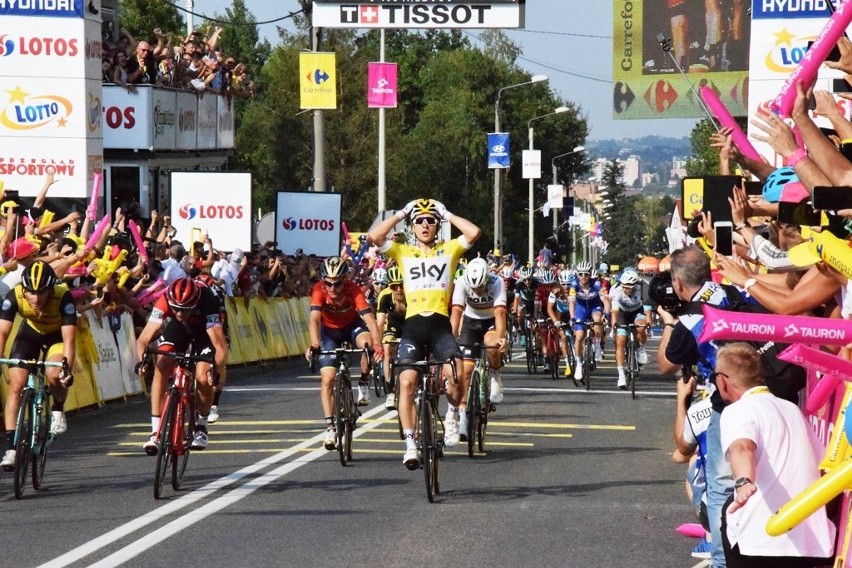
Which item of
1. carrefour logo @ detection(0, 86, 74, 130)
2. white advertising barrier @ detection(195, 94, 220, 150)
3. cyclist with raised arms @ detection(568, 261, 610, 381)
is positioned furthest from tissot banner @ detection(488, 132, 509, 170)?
carrefour logo @ detection(0, 86, 74, 130)

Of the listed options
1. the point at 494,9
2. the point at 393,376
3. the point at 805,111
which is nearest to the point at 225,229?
the point at 494,9

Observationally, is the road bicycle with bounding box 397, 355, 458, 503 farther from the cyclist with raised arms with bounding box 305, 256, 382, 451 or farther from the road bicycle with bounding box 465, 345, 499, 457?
the road bicycle with bounding box 465, 345, 499, 457

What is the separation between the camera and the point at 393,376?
1747 cm

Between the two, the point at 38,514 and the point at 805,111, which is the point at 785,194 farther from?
the point at 38,514

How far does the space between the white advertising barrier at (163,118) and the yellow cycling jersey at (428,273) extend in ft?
64.1

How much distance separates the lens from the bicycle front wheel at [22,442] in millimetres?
11977

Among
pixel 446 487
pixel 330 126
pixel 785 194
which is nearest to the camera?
pixel 785 194

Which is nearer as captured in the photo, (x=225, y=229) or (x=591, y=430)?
(x=591, y=430)

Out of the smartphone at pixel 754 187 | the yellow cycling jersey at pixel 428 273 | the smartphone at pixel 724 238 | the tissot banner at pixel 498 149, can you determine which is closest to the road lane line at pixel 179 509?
the yellow cycling jersey at pixel 428 273

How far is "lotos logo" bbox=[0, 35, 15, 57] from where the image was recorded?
2212 centimetres

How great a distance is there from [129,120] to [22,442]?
20.8 meters

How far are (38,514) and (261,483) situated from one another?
6.72ft

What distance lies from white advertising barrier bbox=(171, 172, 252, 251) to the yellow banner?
17.7 ft

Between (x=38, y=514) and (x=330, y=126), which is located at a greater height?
(x=330, y=126)
